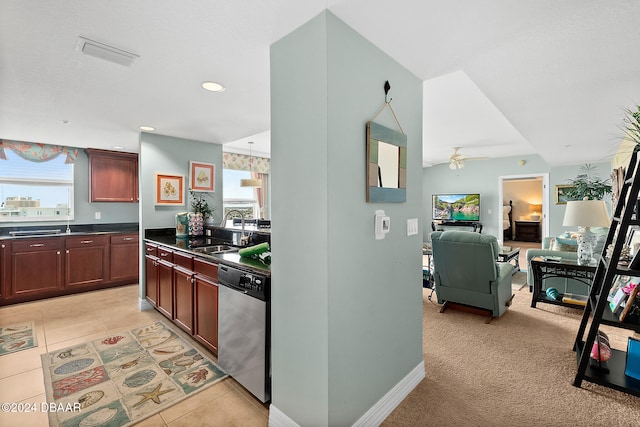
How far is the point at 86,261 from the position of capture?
4.41m

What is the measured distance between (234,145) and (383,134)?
4426mm

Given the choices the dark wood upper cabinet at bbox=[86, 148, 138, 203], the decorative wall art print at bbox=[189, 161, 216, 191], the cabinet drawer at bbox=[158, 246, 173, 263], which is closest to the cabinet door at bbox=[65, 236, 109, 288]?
the dark wood upper cabinet at bbox=[86, 148, 138, 203]

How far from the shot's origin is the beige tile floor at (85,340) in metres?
1.83

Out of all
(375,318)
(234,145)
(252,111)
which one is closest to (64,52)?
(252,111)

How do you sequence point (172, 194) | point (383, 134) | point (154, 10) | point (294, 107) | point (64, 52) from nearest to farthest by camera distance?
point (154, 10) < point (294, 107) < point (383, 134) < point (64, 52) < point (172, 194)

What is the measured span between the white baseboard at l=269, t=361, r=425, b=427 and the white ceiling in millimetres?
2083

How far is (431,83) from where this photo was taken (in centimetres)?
287

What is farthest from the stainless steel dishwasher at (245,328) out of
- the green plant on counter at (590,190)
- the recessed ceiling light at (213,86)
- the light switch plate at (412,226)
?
the green plant on counter at (590,190)

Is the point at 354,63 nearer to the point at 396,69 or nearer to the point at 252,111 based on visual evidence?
the point at 396,69

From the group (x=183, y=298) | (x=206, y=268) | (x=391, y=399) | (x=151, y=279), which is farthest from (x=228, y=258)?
(x=151, y=279)

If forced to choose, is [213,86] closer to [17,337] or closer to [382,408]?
[382,408]

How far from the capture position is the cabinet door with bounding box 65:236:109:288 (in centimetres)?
429

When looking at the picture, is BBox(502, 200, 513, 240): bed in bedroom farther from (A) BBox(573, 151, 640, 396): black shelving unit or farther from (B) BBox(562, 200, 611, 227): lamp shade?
(A) BBox(573, 151, 640, 396): black shelving unit

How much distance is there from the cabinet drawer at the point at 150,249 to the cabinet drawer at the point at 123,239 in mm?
1365
